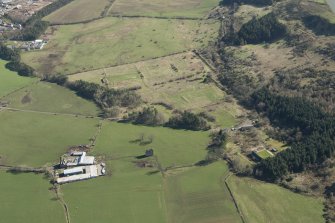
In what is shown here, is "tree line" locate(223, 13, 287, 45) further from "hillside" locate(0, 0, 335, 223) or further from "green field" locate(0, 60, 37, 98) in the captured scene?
"green field" locate(0, 60, 37, 98)

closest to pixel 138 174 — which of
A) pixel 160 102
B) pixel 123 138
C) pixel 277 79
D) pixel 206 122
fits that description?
pixel 123 138

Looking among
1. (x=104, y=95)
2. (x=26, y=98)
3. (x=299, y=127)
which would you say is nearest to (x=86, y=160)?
(x=104, y=95)

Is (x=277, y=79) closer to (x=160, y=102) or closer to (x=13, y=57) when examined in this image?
(x=160, y=102)

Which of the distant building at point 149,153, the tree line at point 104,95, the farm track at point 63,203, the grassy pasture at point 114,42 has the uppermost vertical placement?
the grassy pasture at point 114,42

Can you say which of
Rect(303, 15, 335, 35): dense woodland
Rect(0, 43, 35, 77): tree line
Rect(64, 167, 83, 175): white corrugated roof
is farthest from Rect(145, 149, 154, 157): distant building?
Rect(303, 15, 335, 35): dense woodland

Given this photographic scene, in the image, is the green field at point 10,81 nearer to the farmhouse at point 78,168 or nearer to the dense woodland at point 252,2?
the farmhouse at point 78,168

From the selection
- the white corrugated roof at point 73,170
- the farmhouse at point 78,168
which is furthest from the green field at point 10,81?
the white corrugated roof at point 73,170
